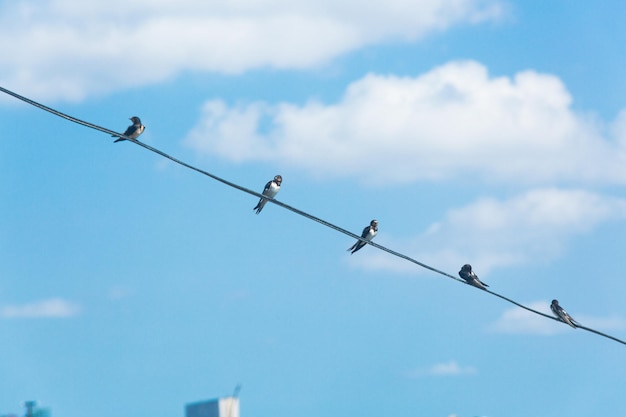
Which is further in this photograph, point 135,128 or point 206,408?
point 206,408

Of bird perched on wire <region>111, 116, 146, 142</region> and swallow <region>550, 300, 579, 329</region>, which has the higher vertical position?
bird perched on wire <region>111, 116, 146, 142</region>

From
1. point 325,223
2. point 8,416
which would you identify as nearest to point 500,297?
point 325,223

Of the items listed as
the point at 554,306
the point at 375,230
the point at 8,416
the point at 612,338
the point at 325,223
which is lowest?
the point at 612,338

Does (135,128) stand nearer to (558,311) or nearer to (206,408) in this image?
(558,311)

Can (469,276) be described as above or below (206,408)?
below

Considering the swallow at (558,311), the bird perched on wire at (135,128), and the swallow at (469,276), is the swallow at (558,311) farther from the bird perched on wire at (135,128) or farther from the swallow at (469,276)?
the bird perched on wire at (135,128)

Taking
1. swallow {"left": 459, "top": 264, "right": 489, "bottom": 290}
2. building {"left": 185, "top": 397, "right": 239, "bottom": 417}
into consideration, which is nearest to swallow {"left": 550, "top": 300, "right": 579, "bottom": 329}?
swallow {"left": 459, "top": 264, "right": 489, "bottom": 290}

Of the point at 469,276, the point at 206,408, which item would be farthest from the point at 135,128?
the point at 206,408

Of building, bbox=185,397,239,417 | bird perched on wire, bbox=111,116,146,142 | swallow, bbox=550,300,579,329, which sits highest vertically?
building, bbox=185,397,239,417

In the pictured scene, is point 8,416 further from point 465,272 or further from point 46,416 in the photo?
point 465,272

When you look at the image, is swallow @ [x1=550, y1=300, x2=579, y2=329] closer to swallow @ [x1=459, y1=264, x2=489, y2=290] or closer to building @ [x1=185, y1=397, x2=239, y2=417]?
swallow @ [x1=459, y1=264, x2=489, y2=290]

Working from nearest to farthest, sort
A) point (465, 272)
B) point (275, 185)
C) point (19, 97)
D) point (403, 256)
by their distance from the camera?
point (19, 97)
point (403, 256)
point (465, 272)
point (275, 185)

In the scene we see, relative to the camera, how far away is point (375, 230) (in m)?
28.3

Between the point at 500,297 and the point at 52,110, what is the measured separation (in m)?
6.44
